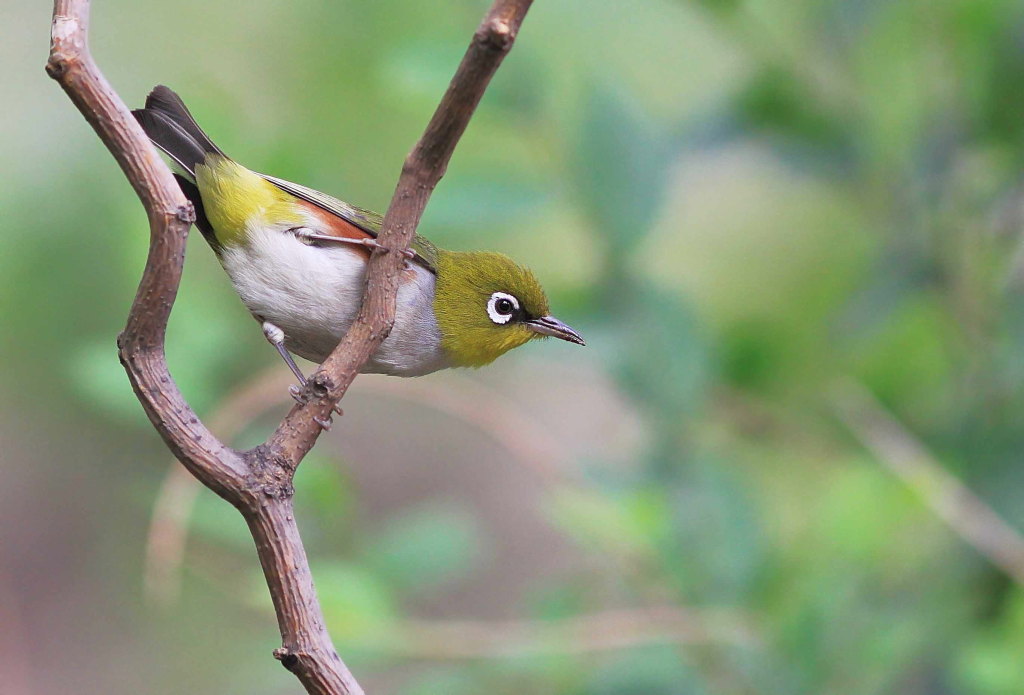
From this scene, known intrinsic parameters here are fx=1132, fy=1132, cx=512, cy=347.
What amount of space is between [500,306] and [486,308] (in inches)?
1.2

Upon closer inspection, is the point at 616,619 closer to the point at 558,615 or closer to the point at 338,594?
the point at 558,615

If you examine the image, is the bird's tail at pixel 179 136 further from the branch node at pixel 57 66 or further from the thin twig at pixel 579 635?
the thin twig at pixel 579 635

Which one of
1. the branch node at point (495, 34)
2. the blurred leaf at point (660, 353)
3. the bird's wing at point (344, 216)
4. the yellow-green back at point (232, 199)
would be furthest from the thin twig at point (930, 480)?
the branch node at point (495, 34)

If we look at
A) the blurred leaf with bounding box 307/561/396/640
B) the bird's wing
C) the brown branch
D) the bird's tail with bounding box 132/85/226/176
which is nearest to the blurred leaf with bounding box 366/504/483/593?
the blurred leaf with bounding box 307/561/396/640

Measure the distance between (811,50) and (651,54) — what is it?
1.30 meters

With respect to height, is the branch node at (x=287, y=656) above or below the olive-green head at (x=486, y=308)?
below

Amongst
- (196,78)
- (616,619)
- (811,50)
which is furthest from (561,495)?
(811,50)

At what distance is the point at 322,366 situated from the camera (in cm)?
176

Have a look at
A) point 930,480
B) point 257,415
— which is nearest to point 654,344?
point 930,480

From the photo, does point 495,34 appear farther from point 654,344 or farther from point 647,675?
Result: point 647,675

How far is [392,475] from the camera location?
→ 19.4 feet

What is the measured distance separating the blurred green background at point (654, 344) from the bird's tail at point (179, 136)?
956 mm

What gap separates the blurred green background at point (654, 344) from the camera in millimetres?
3475

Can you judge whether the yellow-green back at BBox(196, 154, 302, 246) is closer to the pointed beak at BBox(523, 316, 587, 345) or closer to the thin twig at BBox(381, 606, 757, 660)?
the pointed beak at BBox(523, 316, 587, 345)
